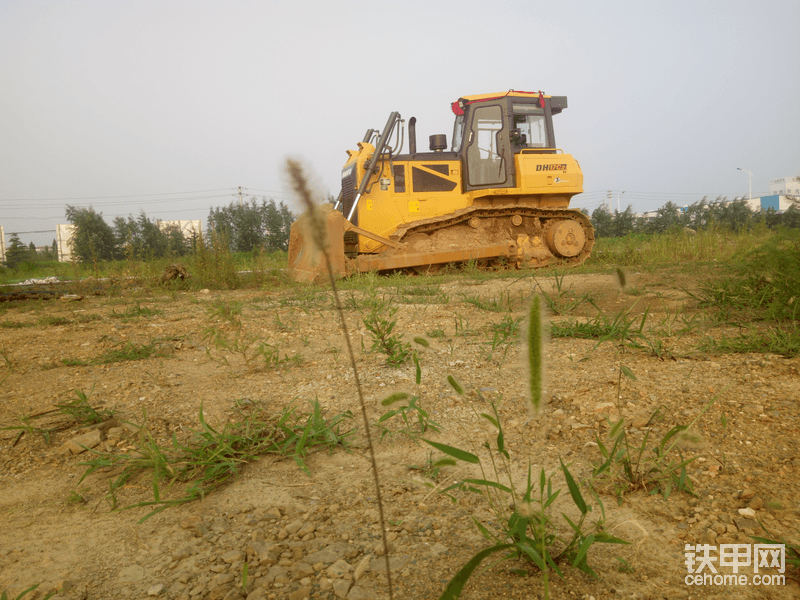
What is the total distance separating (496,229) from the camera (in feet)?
30.3

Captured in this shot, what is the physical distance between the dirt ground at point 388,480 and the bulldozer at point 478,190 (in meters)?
6.26

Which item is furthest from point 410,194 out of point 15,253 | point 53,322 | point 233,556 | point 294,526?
point 15,253

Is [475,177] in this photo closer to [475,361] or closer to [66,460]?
[475,361]

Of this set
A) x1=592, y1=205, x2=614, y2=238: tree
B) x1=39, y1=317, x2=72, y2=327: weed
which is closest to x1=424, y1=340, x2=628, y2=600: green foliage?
x1=39, y1=317, x2=72, y2=327: weed

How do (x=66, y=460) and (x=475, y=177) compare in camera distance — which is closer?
(x=66, y=460)

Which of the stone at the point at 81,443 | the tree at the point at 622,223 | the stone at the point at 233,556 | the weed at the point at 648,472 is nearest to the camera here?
the stone at the point at 233,556

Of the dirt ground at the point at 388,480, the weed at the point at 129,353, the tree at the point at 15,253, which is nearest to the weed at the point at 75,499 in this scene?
the dirt ground at the point at 388,480

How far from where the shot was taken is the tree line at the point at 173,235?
26.5ft

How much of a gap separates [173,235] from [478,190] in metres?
15.4

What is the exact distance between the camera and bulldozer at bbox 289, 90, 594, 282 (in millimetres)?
8727

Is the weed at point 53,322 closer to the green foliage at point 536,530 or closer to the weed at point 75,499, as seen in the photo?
the weed at point 75,499

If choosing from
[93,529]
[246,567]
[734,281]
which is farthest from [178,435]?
[734,281]

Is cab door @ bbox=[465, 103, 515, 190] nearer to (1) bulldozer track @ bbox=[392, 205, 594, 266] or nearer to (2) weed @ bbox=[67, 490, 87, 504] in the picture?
(1) bulldozer track @ bbox=[392, 205, 594, 266]

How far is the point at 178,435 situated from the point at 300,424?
0.43 meters
